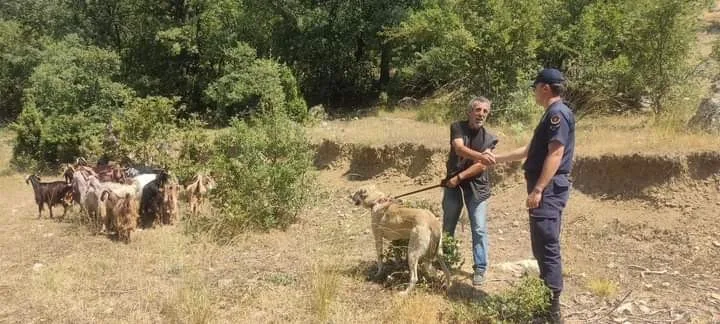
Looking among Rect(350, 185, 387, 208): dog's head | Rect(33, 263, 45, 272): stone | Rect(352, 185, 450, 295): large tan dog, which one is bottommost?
Rect(33, 263, 45, 272): stone

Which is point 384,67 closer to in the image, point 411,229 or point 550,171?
point 411,229

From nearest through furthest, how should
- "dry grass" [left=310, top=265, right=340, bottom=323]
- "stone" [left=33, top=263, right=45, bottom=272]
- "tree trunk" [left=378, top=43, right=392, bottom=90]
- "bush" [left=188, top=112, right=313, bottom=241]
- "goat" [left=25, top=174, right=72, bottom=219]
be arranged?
"dry grass" [left=310, top=265, right=340, bottom=323] → "stone" [left=33, top=263, right=45, bottom=272] → "bush" [left=188, top=112, right=313, bottom=241] → "goat" [left=25, top=174, right=72, bottom=219] → "tree trunk" [left=378, top=43, right=392, bottom=90]

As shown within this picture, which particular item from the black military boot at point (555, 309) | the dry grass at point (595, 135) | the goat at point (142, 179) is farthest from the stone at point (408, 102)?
the black military boot at point (555, 309)

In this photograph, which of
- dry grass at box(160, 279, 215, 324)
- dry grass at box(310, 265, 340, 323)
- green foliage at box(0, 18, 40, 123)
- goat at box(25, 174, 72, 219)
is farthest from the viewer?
green foliage at box(0, 18, 40, 123)

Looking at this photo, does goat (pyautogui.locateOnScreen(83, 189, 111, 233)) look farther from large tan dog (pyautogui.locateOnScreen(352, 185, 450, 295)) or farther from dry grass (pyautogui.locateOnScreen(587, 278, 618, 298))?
dry grass (pyautogui.locateOnScreen(587, 278, 618, 298))

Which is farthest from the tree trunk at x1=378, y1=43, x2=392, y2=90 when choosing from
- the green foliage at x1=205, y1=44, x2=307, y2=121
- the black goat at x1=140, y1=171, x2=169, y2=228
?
the black goat at x1=140, y1=171, x2=169, y2=228

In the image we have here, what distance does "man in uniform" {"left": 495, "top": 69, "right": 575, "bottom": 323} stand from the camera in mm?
4027

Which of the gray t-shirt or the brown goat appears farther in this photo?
the brown goat

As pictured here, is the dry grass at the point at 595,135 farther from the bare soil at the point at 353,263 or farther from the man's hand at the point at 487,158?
the man's hand at the point at 487,158

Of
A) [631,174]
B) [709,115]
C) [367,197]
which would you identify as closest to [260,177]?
[367,197]

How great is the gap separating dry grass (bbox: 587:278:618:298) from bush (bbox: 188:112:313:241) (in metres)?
4.08

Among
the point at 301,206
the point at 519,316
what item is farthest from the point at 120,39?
the point at 519,316

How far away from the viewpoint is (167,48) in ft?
70.7

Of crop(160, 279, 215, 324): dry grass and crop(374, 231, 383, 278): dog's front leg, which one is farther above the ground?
crop(374, 231, 383, 278): dog's front leg
